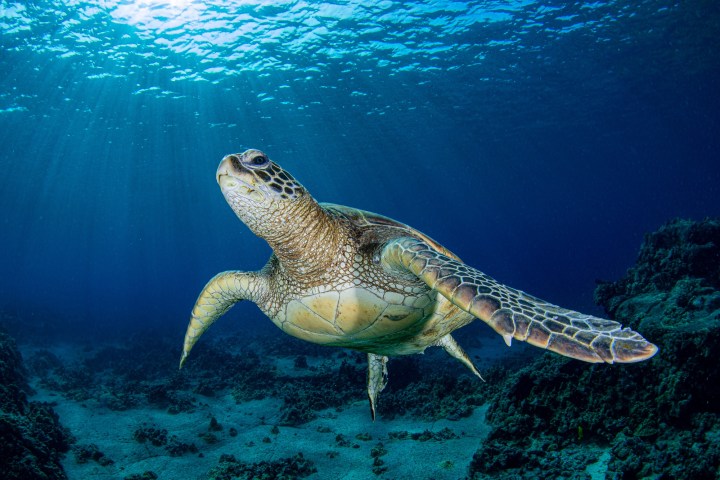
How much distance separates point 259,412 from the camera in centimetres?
724

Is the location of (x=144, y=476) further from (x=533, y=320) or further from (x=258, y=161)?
(x=533, y=320)

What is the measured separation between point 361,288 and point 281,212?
40.9 inches

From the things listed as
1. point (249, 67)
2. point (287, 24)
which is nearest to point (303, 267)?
point (287, 24)

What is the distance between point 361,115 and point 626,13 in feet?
49.2

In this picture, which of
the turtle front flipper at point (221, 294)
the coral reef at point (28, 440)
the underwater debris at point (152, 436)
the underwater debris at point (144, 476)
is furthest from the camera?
the underwater debris at point (152, 436)

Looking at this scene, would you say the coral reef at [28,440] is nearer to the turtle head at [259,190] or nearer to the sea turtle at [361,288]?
the sea turtle at [361,288]

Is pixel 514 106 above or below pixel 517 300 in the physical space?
above

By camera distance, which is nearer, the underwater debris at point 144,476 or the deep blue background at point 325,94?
the underwater debris at point 144,476

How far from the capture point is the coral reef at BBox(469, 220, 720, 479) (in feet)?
10.1

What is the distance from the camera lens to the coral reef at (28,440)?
360 centimetres

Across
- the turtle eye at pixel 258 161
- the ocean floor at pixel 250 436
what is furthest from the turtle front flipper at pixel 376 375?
the turtle eye at pixel 258 161

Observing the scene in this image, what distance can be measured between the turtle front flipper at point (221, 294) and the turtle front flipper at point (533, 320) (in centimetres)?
221

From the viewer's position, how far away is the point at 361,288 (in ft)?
11.6

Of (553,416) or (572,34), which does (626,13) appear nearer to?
(572,34)
